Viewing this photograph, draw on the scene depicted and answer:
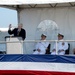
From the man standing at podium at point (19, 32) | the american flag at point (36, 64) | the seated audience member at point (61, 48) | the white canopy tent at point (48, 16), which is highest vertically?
the white canopy tent at point (48, 16)

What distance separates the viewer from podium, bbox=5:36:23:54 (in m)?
11.7

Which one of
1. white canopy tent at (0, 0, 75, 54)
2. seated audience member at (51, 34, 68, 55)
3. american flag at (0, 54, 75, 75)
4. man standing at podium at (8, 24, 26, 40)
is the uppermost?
white canopy tent at (0, 0, 75, 54)

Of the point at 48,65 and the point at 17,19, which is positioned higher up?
the point at 17,19

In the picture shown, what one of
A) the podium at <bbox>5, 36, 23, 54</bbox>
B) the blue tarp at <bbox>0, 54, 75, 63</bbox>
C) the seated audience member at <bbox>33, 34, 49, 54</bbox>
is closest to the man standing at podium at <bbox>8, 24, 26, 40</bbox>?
the podium at <bbox>5, 36, 23, 54</bbox>

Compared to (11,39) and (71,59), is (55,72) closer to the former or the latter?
(71,59)

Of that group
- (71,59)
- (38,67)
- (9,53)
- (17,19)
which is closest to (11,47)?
(9,53)

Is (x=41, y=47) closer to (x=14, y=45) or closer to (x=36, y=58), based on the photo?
(x=36, y=58)

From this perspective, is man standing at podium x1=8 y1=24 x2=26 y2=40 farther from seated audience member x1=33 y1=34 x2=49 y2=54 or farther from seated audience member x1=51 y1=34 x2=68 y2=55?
seated audience member x1=51 y1=34 x2=68 y2=55

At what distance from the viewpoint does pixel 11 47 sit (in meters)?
11.8

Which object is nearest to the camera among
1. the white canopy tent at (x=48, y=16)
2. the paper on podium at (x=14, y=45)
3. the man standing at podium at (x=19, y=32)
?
the paper on podium at (x=14, y=45)

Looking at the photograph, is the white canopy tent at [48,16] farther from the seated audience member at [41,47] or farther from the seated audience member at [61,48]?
the seated audience member at [41,47]

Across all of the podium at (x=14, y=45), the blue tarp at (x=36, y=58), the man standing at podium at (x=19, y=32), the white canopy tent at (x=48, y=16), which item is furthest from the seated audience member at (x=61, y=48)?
the white canopy tent at (x=48, y=16)

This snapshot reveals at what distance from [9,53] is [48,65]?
131 cm

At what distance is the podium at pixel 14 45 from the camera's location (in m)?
11.7
